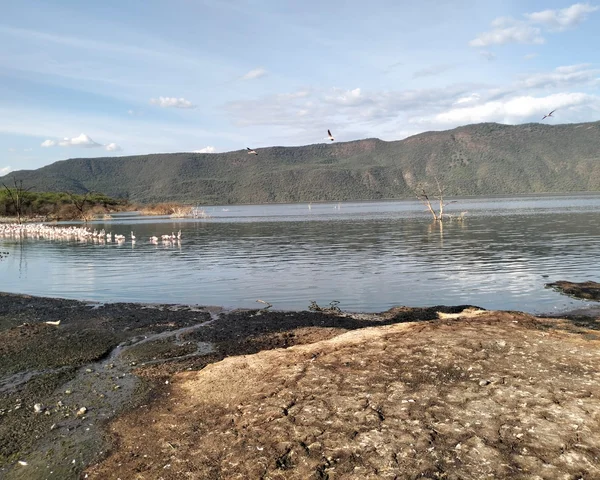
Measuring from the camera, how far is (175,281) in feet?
85.0

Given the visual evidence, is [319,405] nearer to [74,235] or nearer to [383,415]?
[383,415]

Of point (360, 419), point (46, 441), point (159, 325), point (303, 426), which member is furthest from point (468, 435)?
point (159, 325)

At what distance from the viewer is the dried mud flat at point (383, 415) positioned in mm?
5977

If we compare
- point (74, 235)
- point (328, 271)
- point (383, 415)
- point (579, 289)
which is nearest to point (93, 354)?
point (383, 415)

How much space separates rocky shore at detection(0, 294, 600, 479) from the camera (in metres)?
6.12

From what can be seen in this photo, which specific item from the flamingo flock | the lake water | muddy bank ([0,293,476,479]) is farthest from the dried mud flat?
the flamingo flock

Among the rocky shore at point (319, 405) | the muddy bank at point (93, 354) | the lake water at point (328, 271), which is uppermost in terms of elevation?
the rocky shore at point (319, 405)

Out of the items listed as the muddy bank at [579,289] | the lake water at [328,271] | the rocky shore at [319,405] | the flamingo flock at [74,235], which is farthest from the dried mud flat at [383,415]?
the flamingo flock at [74,235]

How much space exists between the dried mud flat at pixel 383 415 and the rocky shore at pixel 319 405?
1.0 inches

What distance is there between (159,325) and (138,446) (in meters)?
8.58

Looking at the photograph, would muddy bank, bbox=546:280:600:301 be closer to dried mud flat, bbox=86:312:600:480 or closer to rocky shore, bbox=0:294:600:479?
rocky shore, bbox=0:294:600:479

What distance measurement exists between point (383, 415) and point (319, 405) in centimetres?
105

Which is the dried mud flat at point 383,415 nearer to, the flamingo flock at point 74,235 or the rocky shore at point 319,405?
the rocky shore at point 319,405

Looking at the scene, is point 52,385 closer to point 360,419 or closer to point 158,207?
point 360,419
